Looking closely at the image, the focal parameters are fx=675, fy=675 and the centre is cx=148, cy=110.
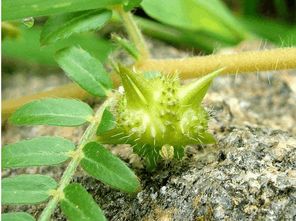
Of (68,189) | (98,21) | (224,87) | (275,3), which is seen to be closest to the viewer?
(68,189)

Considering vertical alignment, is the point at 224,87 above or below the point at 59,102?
below

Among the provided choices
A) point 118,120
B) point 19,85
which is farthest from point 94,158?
point 19,85

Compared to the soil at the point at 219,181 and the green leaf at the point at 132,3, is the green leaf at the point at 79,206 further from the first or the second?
the green leaf at the point at 132,3

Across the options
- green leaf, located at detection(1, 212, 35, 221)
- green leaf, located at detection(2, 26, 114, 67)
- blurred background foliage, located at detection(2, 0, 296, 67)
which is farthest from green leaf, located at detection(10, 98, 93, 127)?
green leaf, located at detection(2, 26, 114, 67)

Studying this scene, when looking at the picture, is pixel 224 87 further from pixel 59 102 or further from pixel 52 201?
pixel 52 201

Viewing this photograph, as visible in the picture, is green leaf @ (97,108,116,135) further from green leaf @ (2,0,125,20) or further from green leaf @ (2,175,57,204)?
green leaf @ (2,0,125,20)
